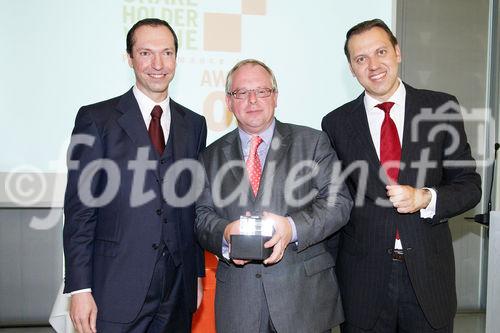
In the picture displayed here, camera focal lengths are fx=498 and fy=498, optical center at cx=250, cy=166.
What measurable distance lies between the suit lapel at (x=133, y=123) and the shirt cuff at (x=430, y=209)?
967 millimetres

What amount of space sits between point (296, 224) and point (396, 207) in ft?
1.15

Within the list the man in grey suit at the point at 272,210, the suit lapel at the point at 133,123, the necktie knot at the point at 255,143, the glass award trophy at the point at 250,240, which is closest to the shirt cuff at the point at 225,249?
the man in grey suit at the point at 272,210

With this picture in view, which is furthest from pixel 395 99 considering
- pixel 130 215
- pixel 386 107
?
pixel 130 215

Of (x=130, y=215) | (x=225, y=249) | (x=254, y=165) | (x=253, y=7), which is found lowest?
(x=225, y=249)

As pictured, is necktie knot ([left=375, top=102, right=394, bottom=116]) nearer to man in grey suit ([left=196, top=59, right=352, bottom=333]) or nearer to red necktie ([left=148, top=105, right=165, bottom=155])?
man in grey suit ([left=196, top=59, right=352, bottom=333])

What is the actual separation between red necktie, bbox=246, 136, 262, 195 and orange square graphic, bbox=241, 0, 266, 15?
1890mm

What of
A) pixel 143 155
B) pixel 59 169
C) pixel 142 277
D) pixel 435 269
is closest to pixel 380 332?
pixel 435 269

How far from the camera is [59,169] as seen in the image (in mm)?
3334

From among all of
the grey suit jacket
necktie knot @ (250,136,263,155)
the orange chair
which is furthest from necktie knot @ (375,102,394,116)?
the orange chair

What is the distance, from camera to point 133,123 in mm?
1751

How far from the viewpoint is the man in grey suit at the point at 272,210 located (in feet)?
5.32

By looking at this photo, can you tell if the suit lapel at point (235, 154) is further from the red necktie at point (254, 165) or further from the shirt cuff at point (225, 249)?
the shirt cuff at point (225, 249)

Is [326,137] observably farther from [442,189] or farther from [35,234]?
[35,234]

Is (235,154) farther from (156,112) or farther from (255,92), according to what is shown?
(156,112)
